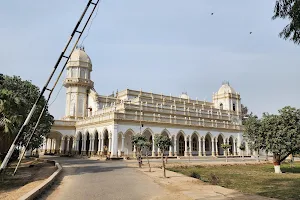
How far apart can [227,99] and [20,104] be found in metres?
52.9

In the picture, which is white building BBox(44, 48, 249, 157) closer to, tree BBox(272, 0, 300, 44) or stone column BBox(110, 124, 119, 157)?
stone column BBox(110, 124, 119, 157)

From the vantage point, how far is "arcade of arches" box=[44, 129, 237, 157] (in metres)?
39.0

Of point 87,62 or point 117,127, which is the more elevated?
point 87,62

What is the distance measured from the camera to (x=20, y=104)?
1656 centimetres

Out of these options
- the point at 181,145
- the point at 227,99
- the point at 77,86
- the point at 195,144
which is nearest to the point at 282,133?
the point at 181,145

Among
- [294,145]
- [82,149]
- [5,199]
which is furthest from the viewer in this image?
[82,149]

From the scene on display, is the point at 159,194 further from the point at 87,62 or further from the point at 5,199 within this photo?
the point at 87,62

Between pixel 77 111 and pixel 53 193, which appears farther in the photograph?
pixel 77 111

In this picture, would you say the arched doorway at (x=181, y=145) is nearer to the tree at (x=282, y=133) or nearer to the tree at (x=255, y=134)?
the tree at (x=255, y=134)

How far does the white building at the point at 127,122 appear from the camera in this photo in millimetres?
38750

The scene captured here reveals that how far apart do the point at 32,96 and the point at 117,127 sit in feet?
46.9

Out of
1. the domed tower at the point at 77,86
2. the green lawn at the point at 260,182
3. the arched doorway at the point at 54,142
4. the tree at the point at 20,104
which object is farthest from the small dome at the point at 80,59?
the green lawn at the point at 260,182

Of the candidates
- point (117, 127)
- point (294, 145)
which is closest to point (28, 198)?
point (294, 145)

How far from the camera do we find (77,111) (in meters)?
51.9
